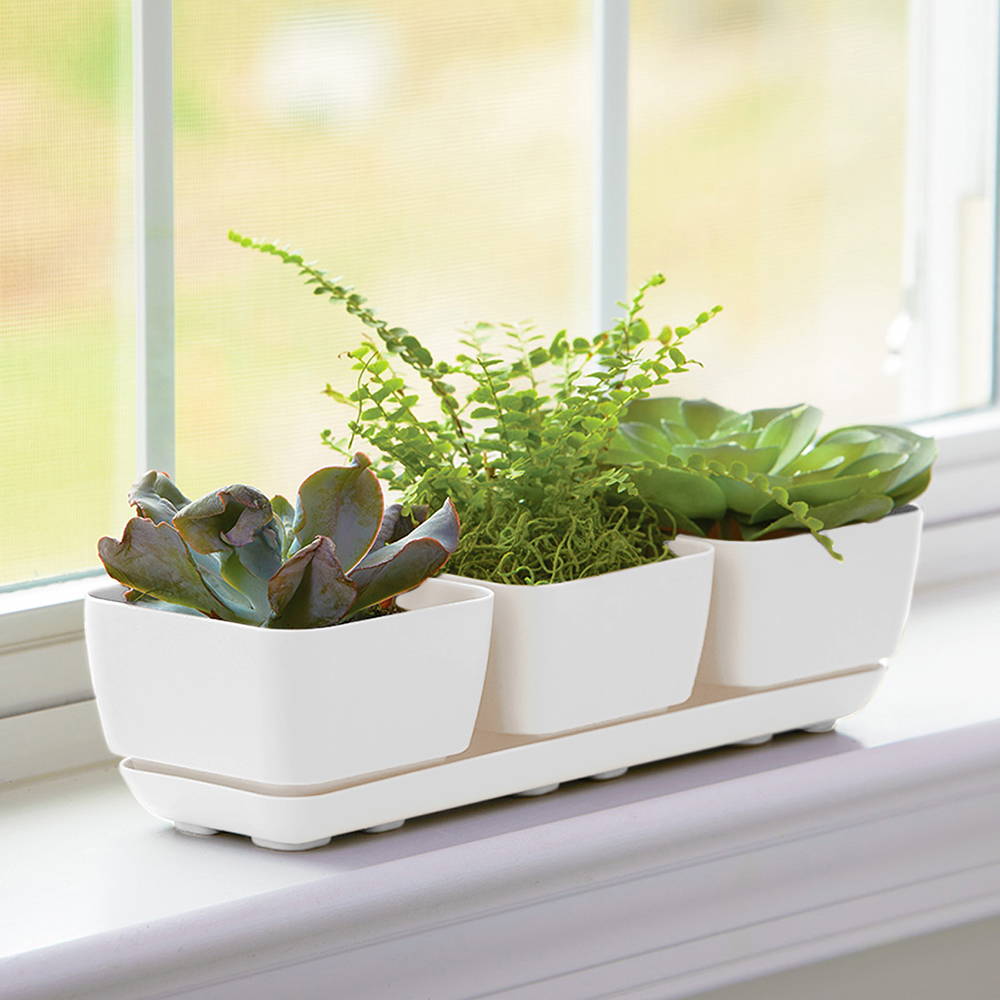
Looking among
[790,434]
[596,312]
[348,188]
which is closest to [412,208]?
[348,188]

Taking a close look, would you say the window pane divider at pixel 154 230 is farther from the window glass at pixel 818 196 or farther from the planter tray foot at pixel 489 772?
the window glass at pixel 818 196

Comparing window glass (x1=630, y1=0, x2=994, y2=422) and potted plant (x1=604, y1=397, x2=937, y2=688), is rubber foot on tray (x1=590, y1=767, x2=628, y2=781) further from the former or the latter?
window glass (x1=630, y1=0, x2=994, y2=422)

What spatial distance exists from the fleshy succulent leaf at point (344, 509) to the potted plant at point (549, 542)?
0.15ft

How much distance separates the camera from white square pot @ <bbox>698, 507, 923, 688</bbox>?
695 mm

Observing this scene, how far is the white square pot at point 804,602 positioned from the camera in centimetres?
69

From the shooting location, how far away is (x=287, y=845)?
2.00 feet

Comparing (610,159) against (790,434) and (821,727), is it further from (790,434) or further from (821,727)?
(821,727)

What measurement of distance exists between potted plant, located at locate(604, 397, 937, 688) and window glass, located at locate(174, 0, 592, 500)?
204 millimetres

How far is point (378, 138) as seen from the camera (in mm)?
849

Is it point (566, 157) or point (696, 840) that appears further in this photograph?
point (566, 157)

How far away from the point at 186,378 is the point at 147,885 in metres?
0.30

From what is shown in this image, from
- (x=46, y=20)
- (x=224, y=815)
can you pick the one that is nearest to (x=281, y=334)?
(x=46, y=20)

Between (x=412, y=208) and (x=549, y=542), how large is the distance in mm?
296

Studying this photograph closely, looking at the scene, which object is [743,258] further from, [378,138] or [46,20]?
[46,20]
